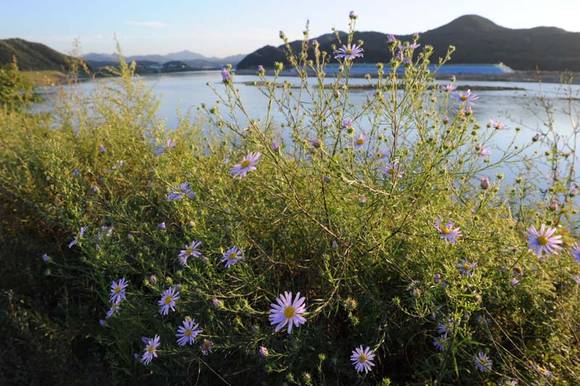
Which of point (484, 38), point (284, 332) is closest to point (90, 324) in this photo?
point (284, 332)

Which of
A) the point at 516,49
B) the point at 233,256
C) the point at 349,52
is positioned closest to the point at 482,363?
the point at 233,256

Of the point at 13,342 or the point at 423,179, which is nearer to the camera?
the point at 423,179

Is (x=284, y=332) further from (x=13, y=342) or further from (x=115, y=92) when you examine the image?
(x=115, y=92)

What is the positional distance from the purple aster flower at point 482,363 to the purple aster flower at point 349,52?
1.15 metres

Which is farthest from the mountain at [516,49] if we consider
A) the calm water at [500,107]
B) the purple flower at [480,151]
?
the purple flower at [480,151]

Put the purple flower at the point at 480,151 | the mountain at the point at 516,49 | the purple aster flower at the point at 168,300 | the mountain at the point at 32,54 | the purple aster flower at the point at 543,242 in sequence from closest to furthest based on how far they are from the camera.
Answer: the purple aster flower at the point at 543,242
the purple aster flower at the point at 168,300
the purple flower at the point at 480,151
the mountain at the point at 516,49
the mountain at the point at 32,54

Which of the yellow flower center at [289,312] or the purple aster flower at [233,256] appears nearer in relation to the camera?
the yellow flower center at [289,312]

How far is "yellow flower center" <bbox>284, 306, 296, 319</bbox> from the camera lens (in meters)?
1.33

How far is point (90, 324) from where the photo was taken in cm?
215

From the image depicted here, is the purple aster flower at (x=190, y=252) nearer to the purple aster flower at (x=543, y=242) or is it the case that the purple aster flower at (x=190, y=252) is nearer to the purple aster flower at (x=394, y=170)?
the purple aster flower at (x=394, y=170)

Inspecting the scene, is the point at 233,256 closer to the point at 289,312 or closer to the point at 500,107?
the point at 289,312

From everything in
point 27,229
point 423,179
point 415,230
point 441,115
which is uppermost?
point 441,115

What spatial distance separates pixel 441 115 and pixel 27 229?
282 centimetres

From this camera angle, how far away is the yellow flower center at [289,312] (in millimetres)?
1332
